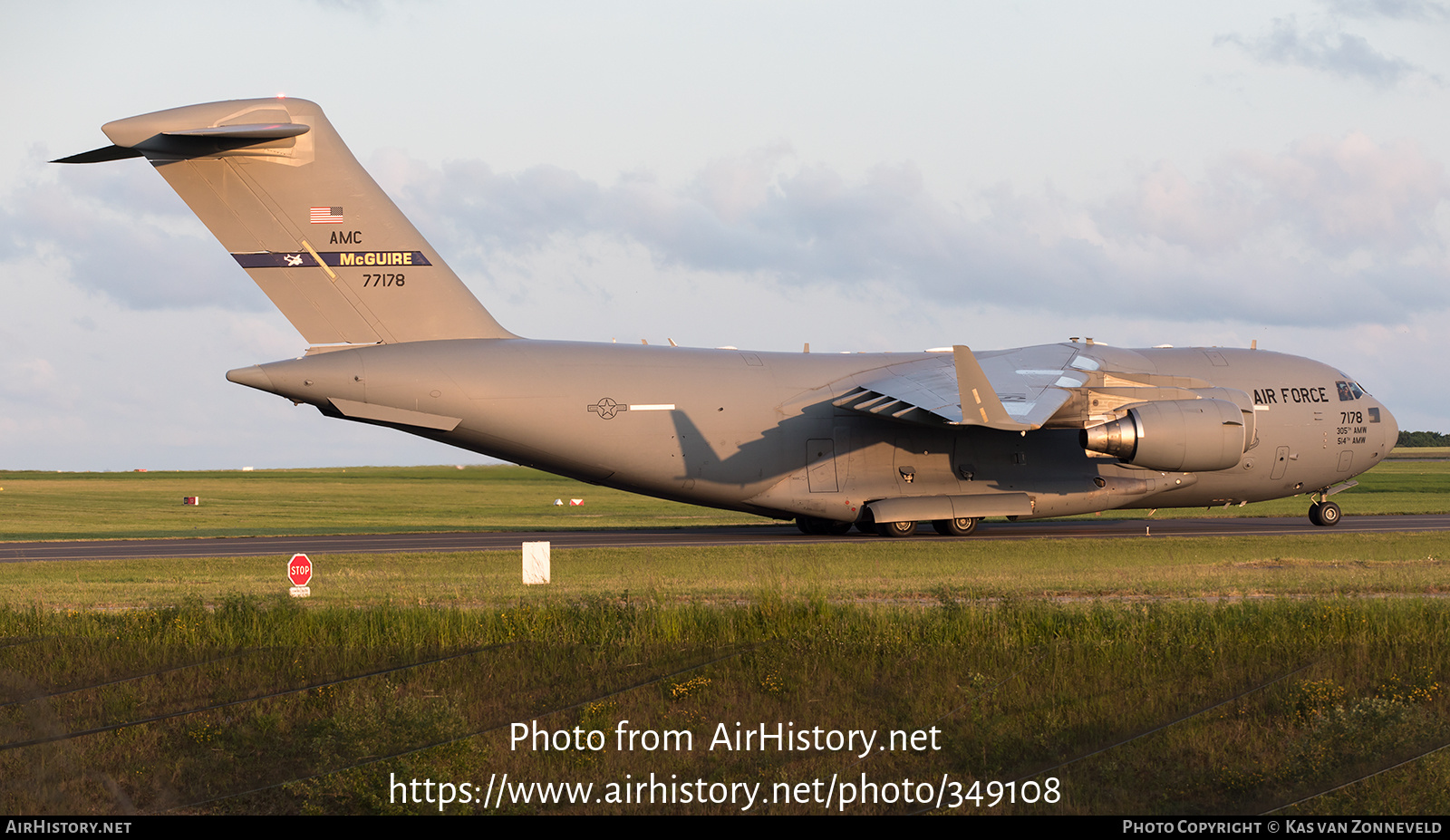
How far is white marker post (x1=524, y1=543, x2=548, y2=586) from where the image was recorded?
17.1 meters

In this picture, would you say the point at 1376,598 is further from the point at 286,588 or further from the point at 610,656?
the point at 286,588

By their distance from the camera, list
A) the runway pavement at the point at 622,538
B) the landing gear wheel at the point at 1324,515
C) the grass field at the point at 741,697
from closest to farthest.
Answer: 1. the grass field at the point at 741,697
2. the runway pavement at the point at 622,538
3. the landing gear wheel at the point at 1324,515

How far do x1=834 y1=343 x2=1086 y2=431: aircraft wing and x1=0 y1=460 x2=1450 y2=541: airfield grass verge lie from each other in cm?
895

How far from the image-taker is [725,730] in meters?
9.05

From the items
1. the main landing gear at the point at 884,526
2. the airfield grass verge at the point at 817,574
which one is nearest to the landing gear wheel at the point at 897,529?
the main landing gear at the point at 884,526

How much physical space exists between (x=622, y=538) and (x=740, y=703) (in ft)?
54.8

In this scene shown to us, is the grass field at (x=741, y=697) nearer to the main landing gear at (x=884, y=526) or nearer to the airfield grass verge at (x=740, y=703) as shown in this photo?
the airfield grass verge at (x=740, y=703)

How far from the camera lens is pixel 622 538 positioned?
26.1 metres

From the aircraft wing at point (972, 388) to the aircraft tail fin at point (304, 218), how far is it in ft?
27.9

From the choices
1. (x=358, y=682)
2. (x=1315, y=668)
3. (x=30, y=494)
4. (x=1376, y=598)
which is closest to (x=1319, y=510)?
(x=1376, y=598)

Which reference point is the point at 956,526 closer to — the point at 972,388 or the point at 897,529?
the point at 897,529

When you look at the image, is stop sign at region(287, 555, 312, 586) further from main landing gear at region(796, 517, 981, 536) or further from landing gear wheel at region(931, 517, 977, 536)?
landing gear wheel at region(931, 517, 977, 536)

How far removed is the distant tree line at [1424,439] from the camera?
110 m

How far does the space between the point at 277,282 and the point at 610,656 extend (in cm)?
1393
